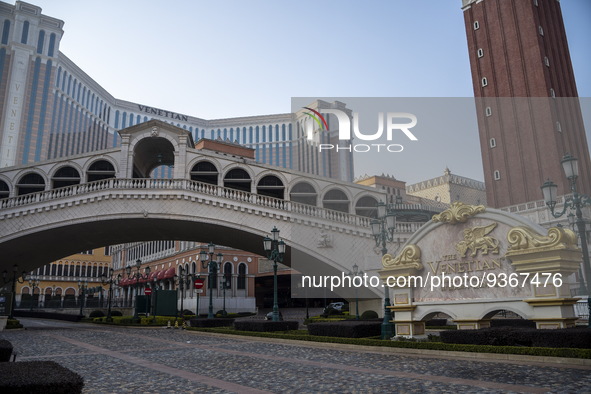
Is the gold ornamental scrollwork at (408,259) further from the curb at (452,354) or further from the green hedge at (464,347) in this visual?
the curb at (452,354)

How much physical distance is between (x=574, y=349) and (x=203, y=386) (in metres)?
7.91

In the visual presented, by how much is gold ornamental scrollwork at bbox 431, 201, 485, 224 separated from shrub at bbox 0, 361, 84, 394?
1103 centimetres

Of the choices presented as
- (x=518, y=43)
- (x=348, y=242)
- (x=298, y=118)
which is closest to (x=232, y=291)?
(x=348, y=242)

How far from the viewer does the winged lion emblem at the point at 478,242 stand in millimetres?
12906

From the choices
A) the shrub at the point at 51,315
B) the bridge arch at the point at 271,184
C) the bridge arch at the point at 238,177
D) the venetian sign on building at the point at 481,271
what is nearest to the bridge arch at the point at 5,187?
the shrub at the point at 51,315

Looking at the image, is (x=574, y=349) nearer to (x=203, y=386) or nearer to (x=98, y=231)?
(x=203, y=386)

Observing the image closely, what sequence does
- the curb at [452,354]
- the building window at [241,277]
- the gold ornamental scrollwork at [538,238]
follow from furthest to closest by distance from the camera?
1. the building window at [241,277]
2. the gold ornamental scrollwork at [538,238]
3. the curb at [452,354]

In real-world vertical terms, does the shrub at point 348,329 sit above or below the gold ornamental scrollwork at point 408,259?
below

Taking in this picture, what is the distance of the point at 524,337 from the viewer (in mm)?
11500

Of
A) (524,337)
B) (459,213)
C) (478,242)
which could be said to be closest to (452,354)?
(524,337)

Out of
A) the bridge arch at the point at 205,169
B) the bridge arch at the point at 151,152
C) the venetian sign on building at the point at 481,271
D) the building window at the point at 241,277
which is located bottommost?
the venetian sign on building at the point at 481,271

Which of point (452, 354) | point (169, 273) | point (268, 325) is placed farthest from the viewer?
point (169, 273)

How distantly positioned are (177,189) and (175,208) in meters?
1.49

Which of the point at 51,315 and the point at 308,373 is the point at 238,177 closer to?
the point at 51,315
